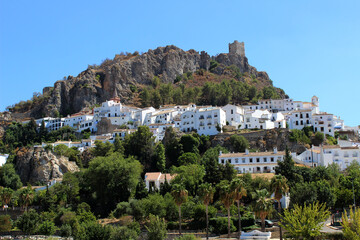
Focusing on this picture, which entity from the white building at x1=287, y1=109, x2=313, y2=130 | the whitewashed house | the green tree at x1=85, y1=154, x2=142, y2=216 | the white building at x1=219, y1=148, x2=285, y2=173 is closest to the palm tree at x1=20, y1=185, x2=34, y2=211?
the green tree at x1=85, y1=154, x2=142, y2=216

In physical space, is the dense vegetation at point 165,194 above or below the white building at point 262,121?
below

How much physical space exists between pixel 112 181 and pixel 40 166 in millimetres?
25419

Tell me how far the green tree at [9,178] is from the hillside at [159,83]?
43.3 metres

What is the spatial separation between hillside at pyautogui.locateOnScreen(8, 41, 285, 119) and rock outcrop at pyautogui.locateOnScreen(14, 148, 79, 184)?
3808cm

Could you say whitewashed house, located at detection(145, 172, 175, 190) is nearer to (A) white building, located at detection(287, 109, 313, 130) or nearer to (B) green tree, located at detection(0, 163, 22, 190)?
(B) green tree, located at detection(0, 163, 22, 190)

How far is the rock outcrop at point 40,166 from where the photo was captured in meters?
80.0

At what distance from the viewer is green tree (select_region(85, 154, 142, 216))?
6222 cm

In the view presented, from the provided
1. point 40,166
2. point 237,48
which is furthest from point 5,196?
point 237,48

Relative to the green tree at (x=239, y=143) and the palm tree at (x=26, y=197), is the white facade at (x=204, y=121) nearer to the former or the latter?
Answer: the green tree at (x=239, y=143)

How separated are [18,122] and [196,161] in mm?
63814

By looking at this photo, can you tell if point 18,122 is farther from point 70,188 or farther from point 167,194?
point 167,194

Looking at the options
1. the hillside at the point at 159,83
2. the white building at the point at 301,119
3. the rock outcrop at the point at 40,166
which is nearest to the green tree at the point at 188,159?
the rock outcrop at the point at 40,166

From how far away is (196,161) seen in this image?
73.3m

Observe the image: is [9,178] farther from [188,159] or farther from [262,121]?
[262,121]
